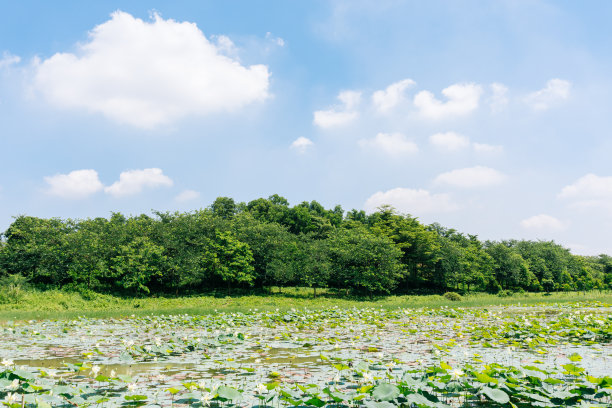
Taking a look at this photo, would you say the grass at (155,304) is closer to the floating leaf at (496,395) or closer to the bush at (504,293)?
the bush at (504,293)

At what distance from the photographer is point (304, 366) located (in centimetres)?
731

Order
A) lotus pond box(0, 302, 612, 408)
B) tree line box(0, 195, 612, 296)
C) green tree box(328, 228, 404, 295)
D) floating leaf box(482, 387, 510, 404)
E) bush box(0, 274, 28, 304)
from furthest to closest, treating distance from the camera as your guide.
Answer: green tree box(328, 228, 404, 295) < tree line box(0, 195, 612, 296) < bush box(0, 274, 28, 304) < lotus pond box(0, 302, 612, 408) < floating leaf box(482, 387, 510, 404)

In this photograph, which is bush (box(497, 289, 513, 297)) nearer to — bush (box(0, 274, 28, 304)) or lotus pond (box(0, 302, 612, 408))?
lotus pond (box(0, 302, 612, 408))

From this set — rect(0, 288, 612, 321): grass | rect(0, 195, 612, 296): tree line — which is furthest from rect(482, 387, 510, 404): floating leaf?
rect(0, 195, 612, 296): tree line

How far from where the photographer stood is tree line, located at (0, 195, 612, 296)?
104 feet

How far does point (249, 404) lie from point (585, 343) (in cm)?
936

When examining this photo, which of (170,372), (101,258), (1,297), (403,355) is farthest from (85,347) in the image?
(101,258)

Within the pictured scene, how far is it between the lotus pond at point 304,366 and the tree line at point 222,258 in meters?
17.9

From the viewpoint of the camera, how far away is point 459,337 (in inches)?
446

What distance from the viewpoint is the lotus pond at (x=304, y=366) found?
4.88 meters

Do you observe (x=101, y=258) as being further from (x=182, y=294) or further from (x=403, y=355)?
(x=403, y=355)

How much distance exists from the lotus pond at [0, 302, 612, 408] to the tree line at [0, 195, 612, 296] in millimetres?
17867

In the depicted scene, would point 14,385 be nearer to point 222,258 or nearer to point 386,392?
point 386,392

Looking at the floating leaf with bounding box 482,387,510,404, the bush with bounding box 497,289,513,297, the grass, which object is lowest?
the bush with bounding box 497,289,513,297
